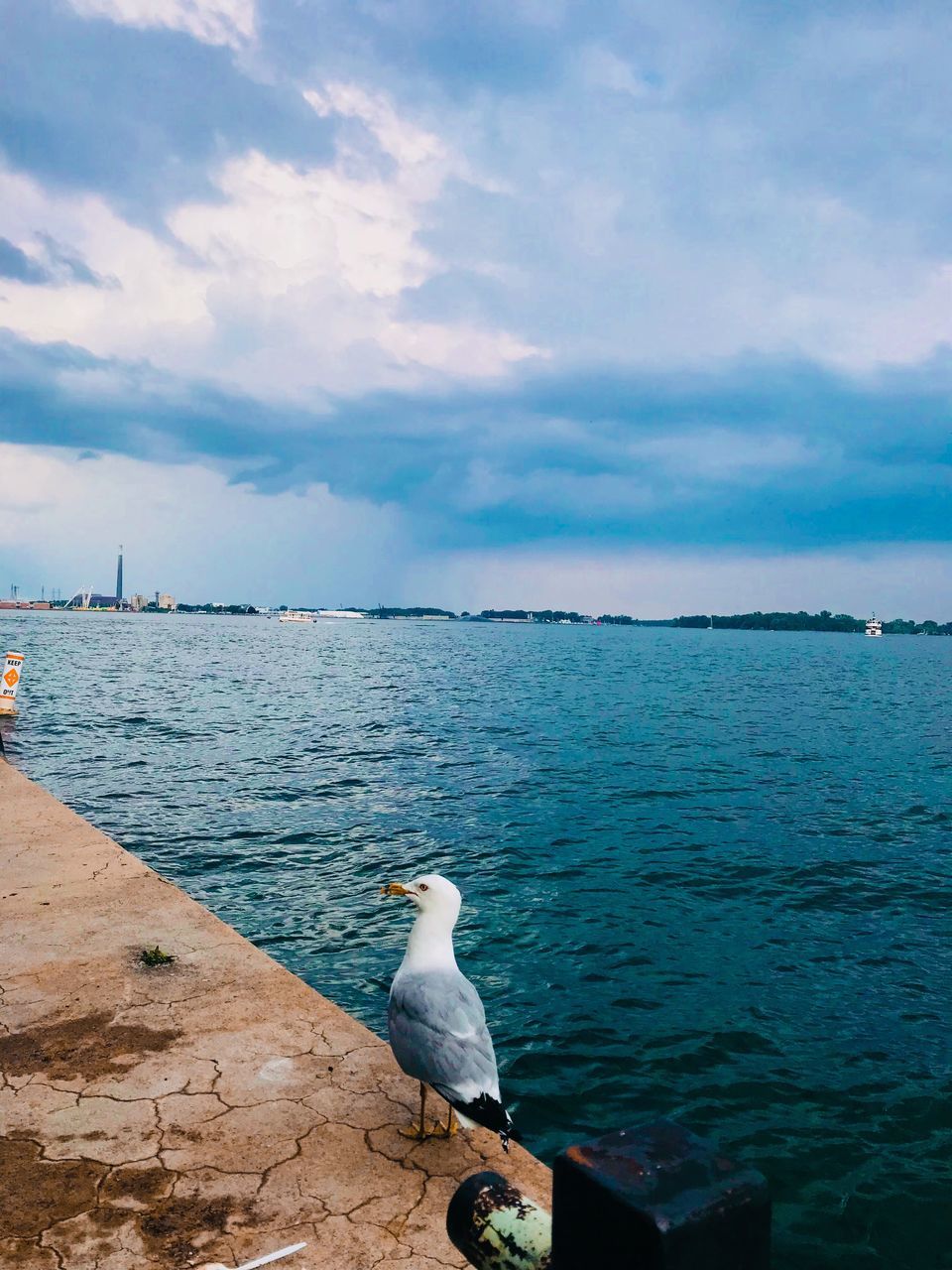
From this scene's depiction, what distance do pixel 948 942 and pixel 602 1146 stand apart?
12141 mm

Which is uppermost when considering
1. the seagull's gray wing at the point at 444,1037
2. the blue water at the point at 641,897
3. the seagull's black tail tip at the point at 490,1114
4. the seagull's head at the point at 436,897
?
the seagull's head at the point at 436,897

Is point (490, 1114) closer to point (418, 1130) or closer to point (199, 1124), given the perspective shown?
point (418, 1130)

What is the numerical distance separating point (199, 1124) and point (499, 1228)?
3.84 m

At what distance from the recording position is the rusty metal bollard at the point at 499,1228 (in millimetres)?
1596

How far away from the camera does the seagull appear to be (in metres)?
4.49

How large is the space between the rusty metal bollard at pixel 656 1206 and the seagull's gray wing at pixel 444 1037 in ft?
11.0

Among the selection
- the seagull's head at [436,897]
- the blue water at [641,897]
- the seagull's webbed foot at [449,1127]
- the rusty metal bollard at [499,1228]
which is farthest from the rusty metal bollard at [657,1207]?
the blue water at [641,897]

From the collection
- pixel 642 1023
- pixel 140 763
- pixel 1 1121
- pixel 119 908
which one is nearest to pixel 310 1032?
Result: pixel 1 1121

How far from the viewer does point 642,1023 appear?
877 cm

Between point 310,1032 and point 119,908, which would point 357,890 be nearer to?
point 119,908

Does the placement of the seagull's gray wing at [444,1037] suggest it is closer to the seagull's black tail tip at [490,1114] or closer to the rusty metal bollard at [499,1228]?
the seagull's black tail tip at [490,1114]

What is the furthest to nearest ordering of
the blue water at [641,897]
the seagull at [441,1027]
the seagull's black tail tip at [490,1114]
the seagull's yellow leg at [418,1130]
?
the blue water at [641,897]
the seagull's yellow leg at [418,1130]
the seagull at [441,1027]
the seagull's black tail tip at [490,1114]

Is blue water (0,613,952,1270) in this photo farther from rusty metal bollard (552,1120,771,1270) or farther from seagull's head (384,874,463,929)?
rusty metal bollard (552,1120,771,1270)

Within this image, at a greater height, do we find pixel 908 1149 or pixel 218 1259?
pixel 218 1259
